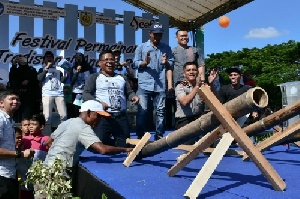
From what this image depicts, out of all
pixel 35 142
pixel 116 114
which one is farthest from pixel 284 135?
pixel 35 142

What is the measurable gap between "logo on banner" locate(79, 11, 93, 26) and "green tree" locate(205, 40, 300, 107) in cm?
1647

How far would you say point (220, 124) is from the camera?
2666 mm

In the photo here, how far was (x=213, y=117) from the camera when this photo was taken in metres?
2.65

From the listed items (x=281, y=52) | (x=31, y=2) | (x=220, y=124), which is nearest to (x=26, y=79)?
(x=31, y=2)

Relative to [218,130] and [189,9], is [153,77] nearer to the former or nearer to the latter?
[218,130]

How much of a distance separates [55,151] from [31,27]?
6.78 m

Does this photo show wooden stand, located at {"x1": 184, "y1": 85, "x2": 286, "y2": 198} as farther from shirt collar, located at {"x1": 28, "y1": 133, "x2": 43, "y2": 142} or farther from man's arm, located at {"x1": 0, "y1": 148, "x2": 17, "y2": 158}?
shirt collar, located at {"x1": 28, "y1": 133, "x2": 43, "y2": 142}

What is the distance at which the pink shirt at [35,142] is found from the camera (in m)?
4.24

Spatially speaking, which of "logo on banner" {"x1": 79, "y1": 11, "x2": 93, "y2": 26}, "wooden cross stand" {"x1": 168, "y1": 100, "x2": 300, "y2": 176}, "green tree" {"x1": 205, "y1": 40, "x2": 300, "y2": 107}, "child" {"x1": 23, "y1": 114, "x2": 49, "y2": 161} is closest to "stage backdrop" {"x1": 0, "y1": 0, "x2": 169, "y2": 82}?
→ "logo on banner" {"x1": 79, "y1": 11, "x2": 93, "y2": 26}

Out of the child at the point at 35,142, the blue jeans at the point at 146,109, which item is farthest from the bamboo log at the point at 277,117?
the child at the point at 35,142

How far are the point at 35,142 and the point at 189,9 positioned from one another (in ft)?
28.3

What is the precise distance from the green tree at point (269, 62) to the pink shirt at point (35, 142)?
22168mm

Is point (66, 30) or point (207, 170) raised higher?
point (66, 30)

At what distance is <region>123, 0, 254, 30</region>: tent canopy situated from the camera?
11300 mm
